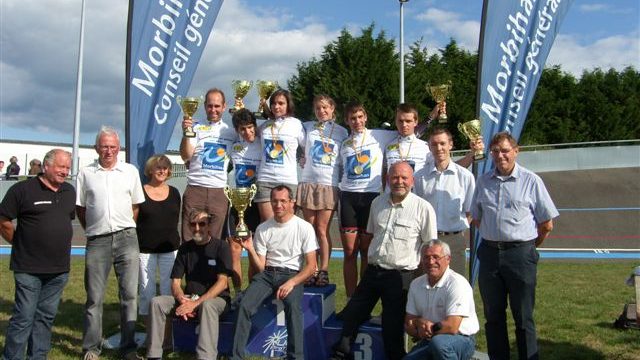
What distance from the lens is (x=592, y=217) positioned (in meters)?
17.9

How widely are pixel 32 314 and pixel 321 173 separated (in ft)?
9.28

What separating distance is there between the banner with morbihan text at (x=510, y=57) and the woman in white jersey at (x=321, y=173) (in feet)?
5.00

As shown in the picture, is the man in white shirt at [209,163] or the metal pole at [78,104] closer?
the man in white shirt at [209,163]

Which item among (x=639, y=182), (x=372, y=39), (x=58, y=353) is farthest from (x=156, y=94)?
(x=372, y=39)

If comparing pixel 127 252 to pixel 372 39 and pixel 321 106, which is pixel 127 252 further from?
pixel 372 39

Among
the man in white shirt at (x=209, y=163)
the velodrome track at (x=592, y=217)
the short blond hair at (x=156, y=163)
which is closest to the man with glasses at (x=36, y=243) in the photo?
the short blond hair at (x=156, y=163)

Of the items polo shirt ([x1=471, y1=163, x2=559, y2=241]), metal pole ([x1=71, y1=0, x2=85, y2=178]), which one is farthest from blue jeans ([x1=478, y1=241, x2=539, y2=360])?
metal pole ([x1=71, y1=0, x2=85, y2=178])

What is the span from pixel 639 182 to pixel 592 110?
1795cm

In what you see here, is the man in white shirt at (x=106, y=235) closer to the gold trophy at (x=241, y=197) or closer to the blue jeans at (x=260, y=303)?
the gold trophy at (x=241, y=197)

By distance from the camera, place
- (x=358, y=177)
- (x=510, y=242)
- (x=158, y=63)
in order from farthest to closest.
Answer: (x=158, y=63), (x=358, y=177), (x=510, y=242)

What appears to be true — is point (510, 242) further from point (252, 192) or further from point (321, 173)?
point (252, 192)

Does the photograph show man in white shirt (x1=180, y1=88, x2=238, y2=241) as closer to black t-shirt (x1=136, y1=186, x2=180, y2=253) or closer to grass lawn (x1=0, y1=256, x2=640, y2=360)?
black t-shirt (x1=136, y1=186, x2=180, y2=253)

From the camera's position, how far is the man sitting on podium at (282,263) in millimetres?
5008

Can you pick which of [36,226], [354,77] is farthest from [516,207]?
[354,77]
